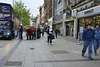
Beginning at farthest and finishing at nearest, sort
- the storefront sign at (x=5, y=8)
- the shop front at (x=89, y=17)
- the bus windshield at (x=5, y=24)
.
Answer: the bus windshield at (x=5, y=24)
the storefront sign at (x=5, y=8)
the shop front at (x=89, y=17)

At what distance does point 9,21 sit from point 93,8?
9572 millimetres

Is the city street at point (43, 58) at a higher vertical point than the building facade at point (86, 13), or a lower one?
lower

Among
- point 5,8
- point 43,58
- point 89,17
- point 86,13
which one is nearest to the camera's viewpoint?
point 43,58

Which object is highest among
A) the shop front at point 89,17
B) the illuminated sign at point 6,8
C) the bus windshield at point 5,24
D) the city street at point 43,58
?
the illuminated sign at point 6,8

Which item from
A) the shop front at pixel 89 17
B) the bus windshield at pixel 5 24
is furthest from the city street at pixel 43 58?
the bus windshield at pixel 5 24

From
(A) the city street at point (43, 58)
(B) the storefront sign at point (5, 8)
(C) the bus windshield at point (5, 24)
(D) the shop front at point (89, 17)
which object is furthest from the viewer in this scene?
(C) the bus windshield at point (5, 24)

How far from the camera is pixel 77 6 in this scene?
19344mm

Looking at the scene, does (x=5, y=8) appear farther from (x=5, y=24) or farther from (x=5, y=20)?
(x=5, y=24)

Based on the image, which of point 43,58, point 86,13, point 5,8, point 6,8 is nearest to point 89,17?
point 86,13

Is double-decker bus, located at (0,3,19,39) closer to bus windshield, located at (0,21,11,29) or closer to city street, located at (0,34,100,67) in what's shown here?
bus windshield, located at (0,21,11,29)

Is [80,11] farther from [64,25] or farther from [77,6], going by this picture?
[64,25]

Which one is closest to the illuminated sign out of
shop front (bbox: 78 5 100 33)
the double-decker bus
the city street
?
the double-decker bus

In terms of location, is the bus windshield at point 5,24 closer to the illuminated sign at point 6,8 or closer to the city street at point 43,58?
the illuminated sign at point 6,8

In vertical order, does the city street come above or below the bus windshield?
below
